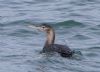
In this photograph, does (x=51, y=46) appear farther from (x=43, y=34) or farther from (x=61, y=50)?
(x=43, y=34)

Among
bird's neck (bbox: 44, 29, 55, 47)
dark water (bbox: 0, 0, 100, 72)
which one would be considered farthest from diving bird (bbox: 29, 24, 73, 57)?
dark water (bbox: 0, 0, 100, 72)

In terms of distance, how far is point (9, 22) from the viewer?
18.0 m

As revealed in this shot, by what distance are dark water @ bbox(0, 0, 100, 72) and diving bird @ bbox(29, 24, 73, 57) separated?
7.4 inches

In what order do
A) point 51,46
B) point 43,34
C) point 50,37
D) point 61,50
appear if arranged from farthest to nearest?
point 43,34
point 50,37
point 51,46
point 61,50

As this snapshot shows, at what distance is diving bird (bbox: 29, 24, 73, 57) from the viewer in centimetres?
1381

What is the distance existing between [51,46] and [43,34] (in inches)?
89.3

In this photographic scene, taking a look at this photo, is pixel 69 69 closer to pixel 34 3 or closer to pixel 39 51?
pixel 39 51

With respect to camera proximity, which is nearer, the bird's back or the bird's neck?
the bird's back

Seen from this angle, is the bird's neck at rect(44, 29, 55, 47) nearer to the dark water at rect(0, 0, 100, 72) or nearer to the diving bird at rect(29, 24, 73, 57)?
the diving bird at rect(29, 24, 73, 57)

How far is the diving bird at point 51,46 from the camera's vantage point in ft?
45.3

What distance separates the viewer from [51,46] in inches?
574

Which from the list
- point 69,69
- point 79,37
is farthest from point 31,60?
point 79,37

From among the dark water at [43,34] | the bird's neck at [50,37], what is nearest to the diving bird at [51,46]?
the bird's neck at [50,37]

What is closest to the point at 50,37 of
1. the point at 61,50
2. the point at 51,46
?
the point at 51,46
